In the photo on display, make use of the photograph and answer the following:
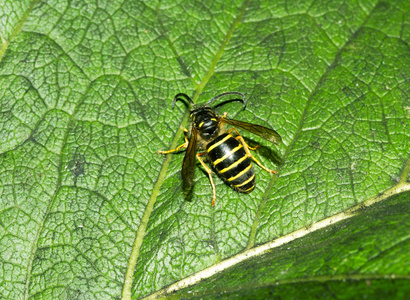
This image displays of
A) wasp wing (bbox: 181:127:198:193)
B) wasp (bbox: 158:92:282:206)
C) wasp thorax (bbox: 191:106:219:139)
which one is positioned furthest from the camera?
wasp thorax (bbox: 191:106:219:139)

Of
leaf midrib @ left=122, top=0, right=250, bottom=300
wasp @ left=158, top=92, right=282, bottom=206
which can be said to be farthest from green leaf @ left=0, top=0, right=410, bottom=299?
wasp @ left=158, top=92, right=282, bottom=206

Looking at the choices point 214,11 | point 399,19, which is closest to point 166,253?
point 214,11

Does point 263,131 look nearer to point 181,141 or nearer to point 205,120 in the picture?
point 205,120

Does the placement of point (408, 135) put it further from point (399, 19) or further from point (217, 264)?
point (217, 264)

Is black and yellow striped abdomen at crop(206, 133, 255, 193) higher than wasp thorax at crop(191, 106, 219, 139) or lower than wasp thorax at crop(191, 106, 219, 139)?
lower

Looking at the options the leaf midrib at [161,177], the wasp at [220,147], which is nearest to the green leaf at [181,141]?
the leaf midrib at [161,177]

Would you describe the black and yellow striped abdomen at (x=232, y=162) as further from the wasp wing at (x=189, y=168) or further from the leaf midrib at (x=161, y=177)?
the leaf midrib at (x=161, y=177)

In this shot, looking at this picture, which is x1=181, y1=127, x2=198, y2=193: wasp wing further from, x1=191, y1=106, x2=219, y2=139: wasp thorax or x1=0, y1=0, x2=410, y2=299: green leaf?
x1=191, y1=106, x2=219, y2=139: wasp thorax
